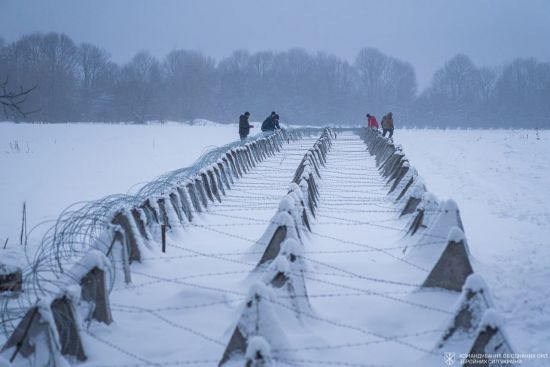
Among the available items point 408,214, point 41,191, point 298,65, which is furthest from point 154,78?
point 408,214

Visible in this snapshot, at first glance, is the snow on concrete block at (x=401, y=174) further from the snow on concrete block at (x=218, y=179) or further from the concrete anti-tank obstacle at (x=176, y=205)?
the concrete anti-tank obstacle at (x=176, y=205)

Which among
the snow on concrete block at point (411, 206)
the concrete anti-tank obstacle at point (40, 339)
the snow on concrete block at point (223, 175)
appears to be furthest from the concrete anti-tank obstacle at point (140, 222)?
the snow on concrete block at point (223, 175)

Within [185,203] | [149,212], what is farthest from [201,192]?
[149,212]

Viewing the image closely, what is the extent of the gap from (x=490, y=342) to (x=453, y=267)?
7.21 feet

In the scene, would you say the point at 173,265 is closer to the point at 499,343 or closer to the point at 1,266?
the point at 1,266

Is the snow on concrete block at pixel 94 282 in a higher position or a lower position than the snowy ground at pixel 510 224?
higher

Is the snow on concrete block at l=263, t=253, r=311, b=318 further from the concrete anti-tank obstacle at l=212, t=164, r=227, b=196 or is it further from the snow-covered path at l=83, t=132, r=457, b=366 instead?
the concrete anti-tank obstacle at l=212, t=164, r=227, b=196

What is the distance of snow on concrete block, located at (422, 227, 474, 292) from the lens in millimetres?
6047

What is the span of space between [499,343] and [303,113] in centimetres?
12404

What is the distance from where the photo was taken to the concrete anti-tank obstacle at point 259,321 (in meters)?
4.34

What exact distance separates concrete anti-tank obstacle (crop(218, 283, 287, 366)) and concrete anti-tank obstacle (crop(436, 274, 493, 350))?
1.37 metres

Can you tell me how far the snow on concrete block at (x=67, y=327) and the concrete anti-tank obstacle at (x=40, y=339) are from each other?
0.32m

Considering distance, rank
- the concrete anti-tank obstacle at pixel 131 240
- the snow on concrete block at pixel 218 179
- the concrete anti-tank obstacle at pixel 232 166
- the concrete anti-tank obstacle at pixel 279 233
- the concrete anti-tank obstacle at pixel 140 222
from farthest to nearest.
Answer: the concrete anti-tank obstacle at pixel 232 166, the snow on concrete block at pixel 218 179, the concrete anti-tank obstacle at pixel 140 222, the concrete anti-tank obstacle at pixel 131 240, the concrete anti-tank obstacle at pixel 279 233
